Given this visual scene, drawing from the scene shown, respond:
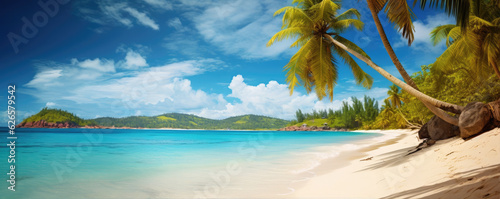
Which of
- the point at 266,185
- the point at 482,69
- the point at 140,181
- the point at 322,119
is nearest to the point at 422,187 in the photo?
the point at 266,185

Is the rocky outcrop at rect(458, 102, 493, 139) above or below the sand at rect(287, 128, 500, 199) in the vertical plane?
above

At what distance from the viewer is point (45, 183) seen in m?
7.06

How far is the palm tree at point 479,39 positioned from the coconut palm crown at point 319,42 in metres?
3.43

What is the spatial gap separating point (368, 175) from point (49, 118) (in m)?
109

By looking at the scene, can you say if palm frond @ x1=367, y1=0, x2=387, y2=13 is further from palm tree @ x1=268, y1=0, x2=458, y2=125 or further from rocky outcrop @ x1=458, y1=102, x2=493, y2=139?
rocky outcrop @ x1=458, y1=102, x2=493, y2=139

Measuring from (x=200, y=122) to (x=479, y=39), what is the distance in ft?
528

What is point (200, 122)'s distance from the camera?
6462 inches

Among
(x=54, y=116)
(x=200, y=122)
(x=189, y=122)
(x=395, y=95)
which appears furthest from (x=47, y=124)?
(x=395, y=95)

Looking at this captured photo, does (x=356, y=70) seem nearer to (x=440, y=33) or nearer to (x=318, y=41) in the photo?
(x=318, y=41)

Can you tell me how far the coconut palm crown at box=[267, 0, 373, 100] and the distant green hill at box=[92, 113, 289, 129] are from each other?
138501 millimetres

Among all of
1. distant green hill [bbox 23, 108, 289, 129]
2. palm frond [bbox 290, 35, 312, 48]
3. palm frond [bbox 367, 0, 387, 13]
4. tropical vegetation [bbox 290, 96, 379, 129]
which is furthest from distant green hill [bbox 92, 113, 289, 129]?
palm frond [bbox 367, 0, 387, 13]

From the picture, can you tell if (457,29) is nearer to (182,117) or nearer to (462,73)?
(462,73)

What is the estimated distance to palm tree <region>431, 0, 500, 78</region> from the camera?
880cm

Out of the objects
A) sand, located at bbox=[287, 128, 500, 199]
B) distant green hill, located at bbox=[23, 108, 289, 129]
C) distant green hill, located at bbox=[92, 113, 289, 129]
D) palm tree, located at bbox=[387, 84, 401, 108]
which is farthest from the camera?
distant green hill, located at bbox=[92, 113, 289, 129]
